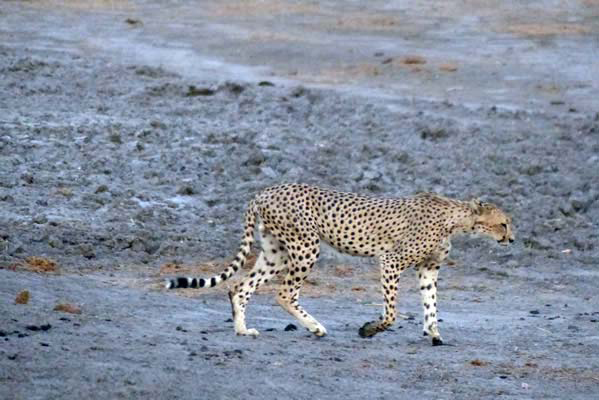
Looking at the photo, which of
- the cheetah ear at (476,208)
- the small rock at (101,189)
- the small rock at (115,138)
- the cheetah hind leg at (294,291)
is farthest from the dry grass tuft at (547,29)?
the cheetah hind leg at (294,291)

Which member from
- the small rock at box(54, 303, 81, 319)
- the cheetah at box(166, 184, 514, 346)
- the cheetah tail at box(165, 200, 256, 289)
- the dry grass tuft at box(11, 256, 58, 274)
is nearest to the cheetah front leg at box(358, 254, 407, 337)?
the cheetah at box(166, 184, 514, 346)

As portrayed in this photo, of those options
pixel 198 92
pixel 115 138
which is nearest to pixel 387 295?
pixel 115 138

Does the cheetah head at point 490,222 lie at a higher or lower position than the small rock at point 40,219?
higher

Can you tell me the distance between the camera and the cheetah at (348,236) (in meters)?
9.84

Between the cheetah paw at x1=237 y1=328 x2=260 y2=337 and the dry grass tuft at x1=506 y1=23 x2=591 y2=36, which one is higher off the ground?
the dry grass tuft at x1=506 y1=23 x2=591 y2=36

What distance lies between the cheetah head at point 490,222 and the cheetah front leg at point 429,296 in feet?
1.48

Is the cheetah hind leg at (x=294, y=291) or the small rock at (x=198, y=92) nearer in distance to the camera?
the cheetah hind leg at (x=294, y=291)

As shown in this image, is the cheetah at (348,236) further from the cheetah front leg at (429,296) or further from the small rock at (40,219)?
the small rock at (40,219)

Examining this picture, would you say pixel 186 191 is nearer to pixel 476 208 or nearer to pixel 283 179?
pixel 283 179

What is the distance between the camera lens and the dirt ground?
28.2ft

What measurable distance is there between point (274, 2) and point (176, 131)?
12753mm

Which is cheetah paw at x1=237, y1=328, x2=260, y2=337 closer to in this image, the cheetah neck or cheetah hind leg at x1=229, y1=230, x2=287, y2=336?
cheetah hind leg at x1=229, y1=230, x2=287, y2=336

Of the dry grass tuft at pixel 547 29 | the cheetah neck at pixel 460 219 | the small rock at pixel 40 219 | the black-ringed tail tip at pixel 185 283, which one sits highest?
the cheetah neck at pixel 460 219

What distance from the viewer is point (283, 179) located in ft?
48.8
